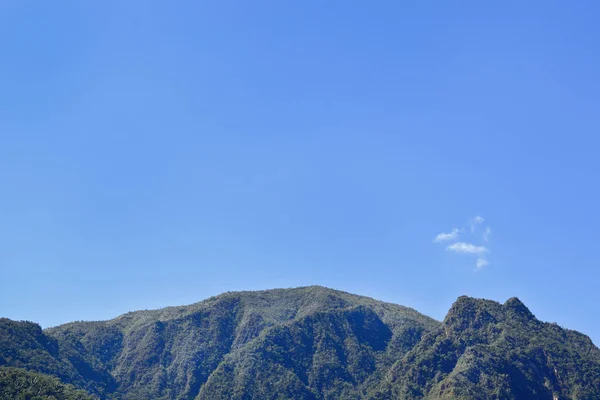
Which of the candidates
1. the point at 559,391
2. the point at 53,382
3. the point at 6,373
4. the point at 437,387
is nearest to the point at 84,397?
the point at 53,382

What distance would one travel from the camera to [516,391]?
192750mm

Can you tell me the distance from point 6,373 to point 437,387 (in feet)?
444

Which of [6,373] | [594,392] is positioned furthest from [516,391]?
[6,373]

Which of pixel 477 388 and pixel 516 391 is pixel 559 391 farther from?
pixel 477 388

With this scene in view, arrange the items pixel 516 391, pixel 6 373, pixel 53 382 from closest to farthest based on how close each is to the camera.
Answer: pixel 6 373 → pixel 53 382 → pixel 516 391

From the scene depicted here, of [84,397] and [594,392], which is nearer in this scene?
[84,397]

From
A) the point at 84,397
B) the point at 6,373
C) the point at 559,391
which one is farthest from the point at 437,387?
the point at 6,373

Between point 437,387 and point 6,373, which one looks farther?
point 437,387

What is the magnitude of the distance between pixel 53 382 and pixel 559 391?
16669 cm

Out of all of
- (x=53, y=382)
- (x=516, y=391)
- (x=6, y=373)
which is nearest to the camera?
(x=6, y=373)

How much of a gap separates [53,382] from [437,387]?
124 m

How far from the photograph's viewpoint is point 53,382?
179875 millimetres

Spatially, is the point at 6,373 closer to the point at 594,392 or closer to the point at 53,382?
the point at 53,382

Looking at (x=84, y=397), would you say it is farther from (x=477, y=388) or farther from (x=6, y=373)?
(x=477, y=388)
